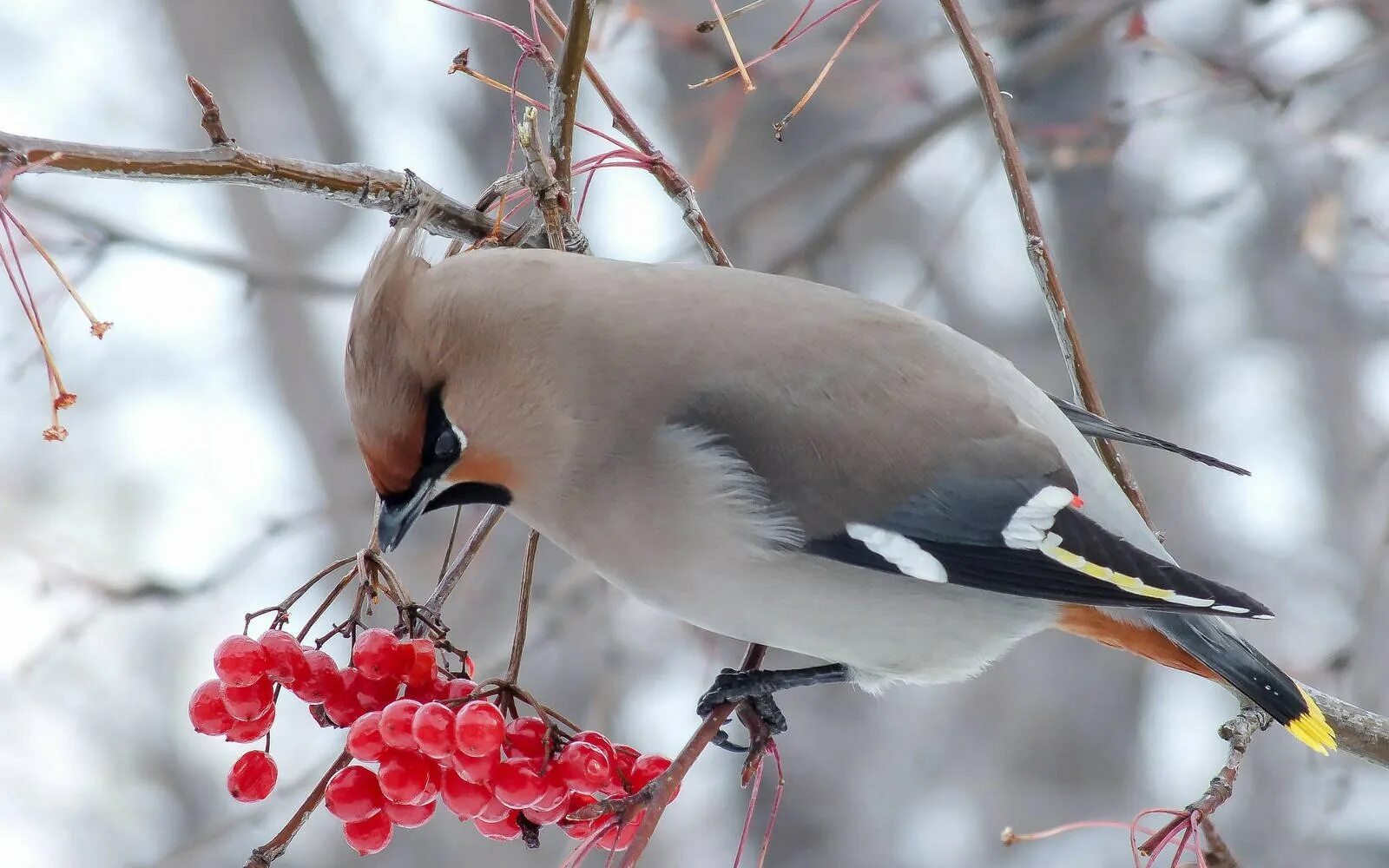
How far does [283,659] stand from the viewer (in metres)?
1.69

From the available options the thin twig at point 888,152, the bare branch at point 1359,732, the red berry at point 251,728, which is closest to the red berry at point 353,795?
the red berry at point 251,728

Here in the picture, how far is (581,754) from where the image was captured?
168 centimetres

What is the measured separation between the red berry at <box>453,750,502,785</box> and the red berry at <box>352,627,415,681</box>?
14 centimetres

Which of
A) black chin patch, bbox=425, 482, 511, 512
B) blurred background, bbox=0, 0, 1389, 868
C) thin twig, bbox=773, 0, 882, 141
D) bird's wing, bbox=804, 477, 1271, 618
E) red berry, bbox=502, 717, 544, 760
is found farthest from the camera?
blurred background, bbox=0, 0, 1389, 868

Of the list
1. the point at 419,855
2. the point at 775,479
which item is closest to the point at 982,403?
the point at 775,479

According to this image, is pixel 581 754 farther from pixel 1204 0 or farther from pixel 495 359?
pixel 1204 0

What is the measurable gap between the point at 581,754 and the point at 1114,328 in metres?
4.11

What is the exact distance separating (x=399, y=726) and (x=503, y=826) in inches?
10.5

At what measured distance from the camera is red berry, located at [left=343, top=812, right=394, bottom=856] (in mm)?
1713

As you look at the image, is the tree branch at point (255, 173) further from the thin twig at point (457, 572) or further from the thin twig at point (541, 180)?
the thin twig at point (457, 572)

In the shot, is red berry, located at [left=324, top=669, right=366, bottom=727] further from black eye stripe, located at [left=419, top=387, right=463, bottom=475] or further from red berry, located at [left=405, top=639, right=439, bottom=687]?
black eye stripe, located at [left=419, top=387, right=463, bottom=475]

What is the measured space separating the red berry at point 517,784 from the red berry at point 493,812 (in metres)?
0.03

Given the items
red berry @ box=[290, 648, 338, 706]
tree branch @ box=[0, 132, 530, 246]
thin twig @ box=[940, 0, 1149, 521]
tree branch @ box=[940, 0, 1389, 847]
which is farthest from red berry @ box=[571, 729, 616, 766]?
thin twig @ box=[940, 0, 1149, 521]

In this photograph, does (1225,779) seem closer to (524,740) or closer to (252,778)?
(524,740)
